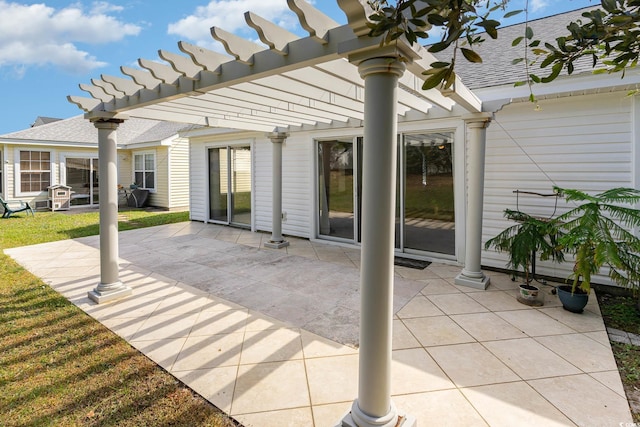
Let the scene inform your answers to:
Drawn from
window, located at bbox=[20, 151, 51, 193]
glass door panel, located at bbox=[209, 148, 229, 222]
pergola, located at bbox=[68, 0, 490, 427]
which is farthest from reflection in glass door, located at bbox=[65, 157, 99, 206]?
pergola, located at bbox=[68, 0, 490, 427]

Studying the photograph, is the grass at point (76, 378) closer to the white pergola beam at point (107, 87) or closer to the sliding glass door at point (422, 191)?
the white pergola beam at point (107, 87)

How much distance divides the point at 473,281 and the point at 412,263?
1.24 m

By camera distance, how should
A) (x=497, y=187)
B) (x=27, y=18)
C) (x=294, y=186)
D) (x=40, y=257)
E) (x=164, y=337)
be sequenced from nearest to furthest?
1. (x=164, y=337)
2. (x=497, y=187)
3. (x=40, y=257)
4. (x=294, y=186)
5. (x=27, y=18)

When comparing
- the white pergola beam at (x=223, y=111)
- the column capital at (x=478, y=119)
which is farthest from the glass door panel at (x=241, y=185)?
the column capital at (x=478, y=119)

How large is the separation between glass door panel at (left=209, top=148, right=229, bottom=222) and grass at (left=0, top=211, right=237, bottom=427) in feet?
17.3

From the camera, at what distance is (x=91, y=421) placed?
6.82 ft

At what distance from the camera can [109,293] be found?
3.91 metres

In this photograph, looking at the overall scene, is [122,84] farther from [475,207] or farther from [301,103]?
[475,207]

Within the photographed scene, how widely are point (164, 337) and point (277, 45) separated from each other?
8.81ft

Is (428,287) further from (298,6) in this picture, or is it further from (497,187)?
(298,6)

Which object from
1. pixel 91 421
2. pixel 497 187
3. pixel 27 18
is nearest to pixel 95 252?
pixel 91 421

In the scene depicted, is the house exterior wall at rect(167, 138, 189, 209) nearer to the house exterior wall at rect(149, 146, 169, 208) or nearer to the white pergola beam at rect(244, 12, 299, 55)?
the house exterior wall at rect(149, 146, 169, 208)

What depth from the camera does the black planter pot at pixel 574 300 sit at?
352 cm

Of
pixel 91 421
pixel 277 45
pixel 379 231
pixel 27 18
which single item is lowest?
pixel 91 421
